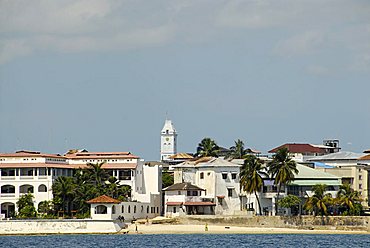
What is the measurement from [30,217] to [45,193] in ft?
24.5

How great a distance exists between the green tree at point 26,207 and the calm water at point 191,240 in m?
7.26

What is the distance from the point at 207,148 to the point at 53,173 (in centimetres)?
3663

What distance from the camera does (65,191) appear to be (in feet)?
405

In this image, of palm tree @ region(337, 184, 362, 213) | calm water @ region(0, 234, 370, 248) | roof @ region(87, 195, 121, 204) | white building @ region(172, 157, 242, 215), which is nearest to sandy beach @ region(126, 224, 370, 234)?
calm water @ region(0, 234, 370, 248)

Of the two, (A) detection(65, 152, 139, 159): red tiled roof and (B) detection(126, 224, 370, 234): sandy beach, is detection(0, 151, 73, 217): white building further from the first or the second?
(B) detection(126, 224, 370, 234): sandy beach

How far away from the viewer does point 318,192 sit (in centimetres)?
12506

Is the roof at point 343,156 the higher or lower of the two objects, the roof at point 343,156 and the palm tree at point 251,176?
the higher

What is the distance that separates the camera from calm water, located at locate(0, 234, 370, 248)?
98062mm

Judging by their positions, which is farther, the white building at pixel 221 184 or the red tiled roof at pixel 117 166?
the white building at pixel 221 184

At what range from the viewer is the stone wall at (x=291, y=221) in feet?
391

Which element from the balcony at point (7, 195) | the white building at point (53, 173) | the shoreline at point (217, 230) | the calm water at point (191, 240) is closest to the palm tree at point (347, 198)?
the shoreline at point (217, 230)

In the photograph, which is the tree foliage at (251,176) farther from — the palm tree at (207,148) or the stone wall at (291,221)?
the palm tree at (207,148)

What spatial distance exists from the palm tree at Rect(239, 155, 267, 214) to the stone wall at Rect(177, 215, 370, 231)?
4842 millimetres

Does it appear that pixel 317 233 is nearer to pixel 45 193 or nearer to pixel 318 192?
pixel 318 192
